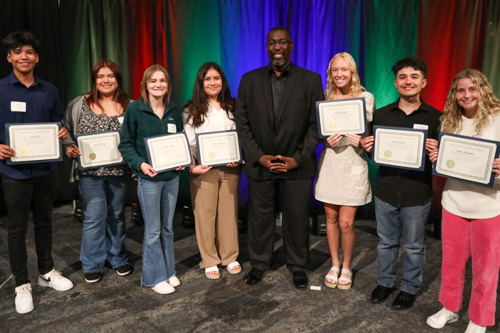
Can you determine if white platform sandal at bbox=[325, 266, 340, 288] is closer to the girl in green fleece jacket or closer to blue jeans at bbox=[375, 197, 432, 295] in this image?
blue jeans at bbox=[375, 197, 432, 295]

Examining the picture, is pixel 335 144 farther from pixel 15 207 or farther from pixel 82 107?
pixel 15 207

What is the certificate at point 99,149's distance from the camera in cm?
287

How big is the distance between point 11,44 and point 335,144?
2082 millimetres

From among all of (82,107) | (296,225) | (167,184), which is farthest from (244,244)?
(82,107)

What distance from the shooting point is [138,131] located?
9.00ft

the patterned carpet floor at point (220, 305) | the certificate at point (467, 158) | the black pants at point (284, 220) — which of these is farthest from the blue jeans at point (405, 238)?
the black pants at point (284, 220)

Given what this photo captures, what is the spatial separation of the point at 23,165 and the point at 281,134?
164cm

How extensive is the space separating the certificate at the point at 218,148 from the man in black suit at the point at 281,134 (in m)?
0.08

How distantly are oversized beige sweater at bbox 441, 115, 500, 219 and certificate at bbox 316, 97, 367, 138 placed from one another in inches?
23.4

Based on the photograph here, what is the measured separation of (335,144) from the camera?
272 cm

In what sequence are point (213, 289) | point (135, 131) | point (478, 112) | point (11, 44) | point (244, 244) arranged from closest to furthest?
point (478, 112)
point (11, 44)
point (135, 131)
point (213, 289)
point (244, 244)

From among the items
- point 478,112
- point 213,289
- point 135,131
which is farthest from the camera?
point 213,289

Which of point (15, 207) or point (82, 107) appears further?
point (82, 107)

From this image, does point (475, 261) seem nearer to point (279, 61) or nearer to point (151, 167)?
point (279, 61)
